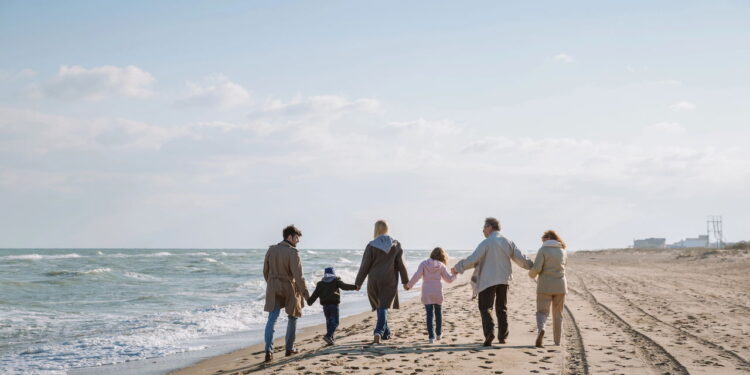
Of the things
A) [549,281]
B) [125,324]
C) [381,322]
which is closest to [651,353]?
[549,281]

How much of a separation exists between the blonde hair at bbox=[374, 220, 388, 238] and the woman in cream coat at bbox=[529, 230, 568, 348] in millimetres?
2313

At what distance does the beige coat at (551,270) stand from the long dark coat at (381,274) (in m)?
2.01

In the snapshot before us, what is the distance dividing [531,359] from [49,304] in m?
18.3

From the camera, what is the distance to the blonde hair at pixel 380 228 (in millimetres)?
9570

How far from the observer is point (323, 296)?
9.77 meters

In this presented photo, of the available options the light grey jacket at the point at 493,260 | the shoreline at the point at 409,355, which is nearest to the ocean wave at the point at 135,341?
the shoreline at the point at 409,355

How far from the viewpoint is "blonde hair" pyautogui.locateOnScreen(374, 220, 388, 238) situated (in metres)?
9.57

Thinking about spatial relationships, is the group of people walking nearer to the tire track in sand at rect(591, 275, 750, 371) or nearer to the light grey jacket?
the light grey jacket

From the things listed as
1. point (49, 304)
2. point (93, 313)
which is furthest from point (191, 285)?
point (93, 313)

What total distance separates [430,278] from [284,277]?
2.37 meters

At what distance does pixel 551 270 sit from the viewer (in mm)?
9078

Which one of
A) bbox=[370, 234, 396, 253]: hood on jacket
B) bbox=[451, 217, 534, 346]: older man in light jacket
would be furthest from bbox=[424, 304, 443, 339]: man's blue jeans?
bbox=[370, 234, 396, 253]: hood on jacket

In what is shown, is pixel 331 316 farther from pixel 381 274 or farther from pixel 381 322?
pixel 381 274

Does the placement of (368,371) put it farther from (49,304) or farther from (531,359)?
(49,304)
